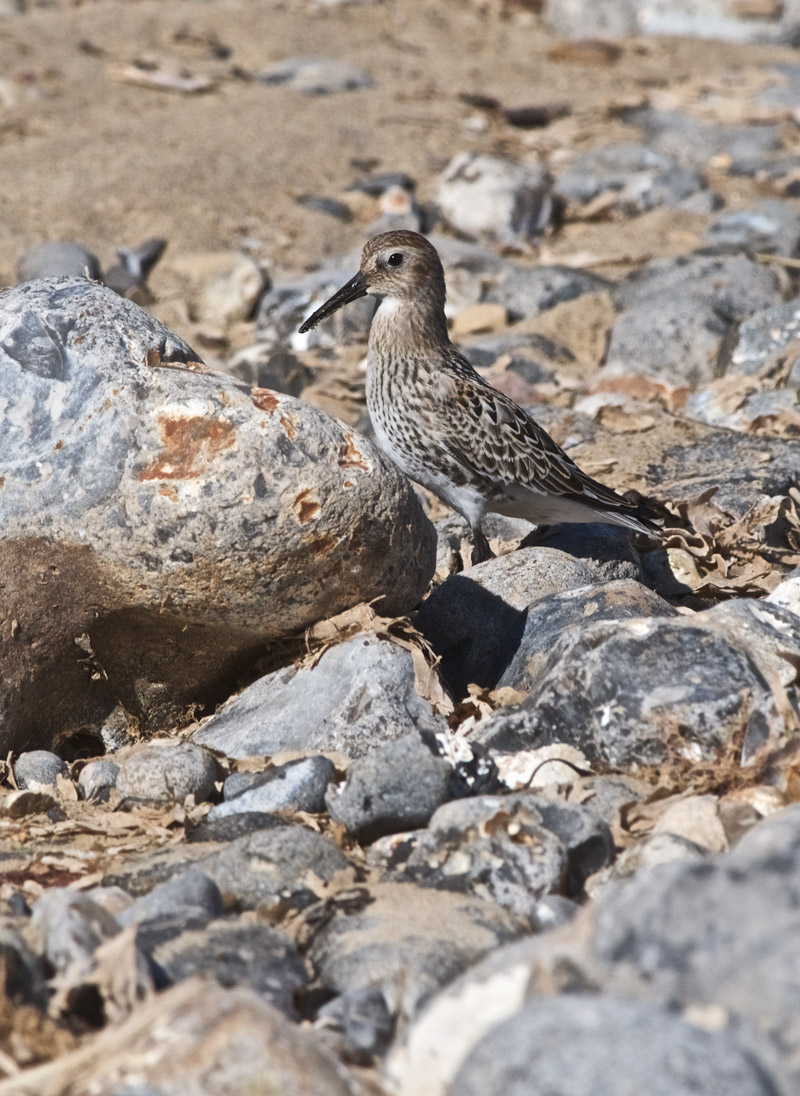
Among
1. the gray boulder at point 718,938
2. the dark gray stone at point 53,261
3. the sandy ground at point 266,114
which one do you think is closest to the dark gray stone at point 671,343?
the sandy ground at point 266,114

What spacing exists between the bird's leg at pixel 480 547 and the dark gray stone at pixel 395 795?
8.23ft

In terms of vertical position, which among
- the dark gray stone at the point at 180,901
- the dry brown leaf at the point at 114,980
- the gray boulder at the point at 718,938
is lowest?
the dark gray stone at the point at 180,901

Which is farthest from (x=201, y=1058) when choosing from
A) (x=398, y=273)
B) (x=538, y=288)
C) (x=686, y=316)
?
(x=538, y=288)

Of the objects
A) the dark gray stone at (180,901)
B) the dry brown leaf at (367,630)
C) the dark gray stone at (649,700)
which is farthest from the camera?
the dry brown leaf at (367,630)

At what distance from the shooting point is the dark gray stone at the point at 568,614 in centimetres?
531

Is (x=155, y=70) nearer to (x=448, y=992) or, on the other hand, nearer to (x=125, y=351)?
(x=125, y=351)

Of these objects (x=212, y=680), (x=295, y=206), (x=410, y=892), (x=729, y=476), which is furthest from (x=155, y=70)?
(x=410, y=892)

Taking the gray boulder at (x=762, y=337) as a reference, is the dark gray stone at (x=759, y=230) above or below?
above

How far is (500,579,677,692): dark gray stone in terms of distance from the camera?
531cm

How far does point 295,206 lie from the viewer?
1195 cm

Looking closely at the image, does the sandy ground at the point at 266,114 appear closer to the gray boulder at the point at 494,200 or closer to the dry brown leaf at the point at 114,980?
the gray boulder at the point at 494,200

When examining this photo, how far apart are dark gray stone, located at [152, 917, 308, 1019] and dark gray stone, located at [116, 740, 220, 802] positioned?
45.6 inches

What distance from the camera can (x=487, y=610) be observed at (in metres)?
5.79

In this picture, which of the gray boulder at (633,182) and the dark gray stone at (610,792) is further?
the gray boulder at (633,182)
